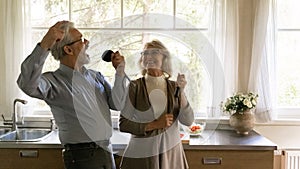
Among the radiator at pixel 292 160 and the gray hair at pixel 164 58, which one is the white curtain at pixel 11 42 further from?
the radiator at pixel 292 160

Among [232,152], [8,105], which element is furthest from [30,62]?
[8,105]

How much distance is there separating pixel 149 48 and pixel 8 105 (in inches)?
58.8

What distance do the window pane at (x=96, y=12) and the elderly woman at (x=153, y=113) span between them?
1.10 m

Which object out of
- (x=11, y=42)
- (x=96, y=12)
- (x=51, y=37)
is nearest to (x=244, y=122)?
(x=96, y=12)

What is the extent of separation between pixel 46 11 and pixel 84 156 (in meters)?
1.66

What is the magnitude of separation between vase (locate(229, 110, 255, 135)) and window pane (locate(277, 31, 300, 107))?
1.47ft

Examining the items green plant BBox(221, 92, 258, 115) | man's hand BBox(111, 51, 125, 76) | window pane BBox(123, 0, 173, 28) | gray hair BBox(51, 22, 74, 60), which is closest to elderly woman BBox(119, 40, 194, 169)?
man's hand BBox(111, 51, 125, 76)

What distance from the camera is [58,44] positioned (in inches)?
70.0

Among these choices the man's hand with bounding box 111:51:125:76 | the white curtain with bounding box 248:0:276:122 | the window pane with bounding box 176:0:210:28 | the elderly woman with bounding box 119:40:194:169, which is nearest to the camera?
the man's hand with bounding box 111:51:125:76

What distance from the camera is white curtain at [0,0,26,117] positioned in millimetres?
2984

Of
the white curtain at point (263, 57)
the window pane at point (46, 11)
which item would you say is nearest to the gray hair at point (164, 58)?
the white curtain at point (263, 57)

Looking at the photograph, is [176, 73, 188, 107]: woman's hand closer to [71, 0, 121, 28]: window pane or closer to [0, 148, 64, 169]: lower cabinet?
[0, 148, 64, 169]: lower cabinet

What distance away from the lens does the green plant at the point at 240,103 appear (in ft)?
9.17

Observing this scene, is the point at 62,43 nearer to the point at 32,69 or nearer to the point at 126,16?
the point at 32,69
